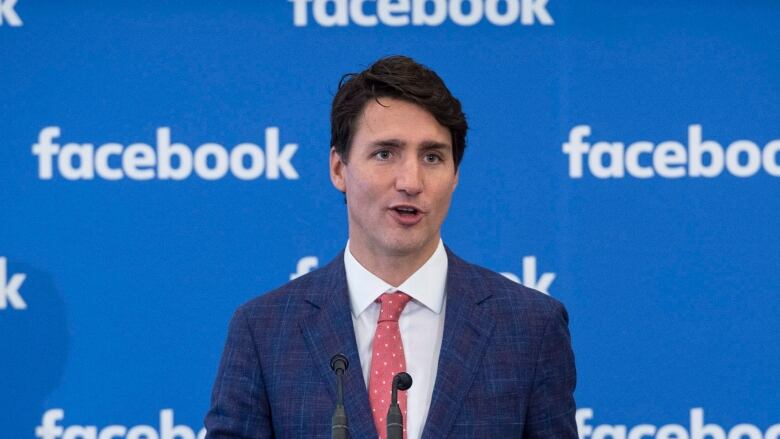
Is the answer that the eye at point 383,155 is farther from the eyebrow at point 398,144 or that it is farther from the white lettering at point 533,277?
the white lettering at point 533,277

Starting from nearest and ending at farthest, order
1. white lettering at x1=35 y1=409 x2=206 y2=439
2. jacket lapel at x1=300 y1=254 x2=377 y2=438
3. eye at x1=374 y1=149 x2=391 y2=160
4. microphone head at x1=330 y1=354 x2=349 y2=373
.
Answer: microphone head at x1=330 y1=354 x2=349 y2=373
jacket lapel at x1=300 y1=254 x2=377 y2=438
eye at x1=374 y1=149 x2=391 y2=160
white lettering at x1=35 y1=409 x2=206 y2=439

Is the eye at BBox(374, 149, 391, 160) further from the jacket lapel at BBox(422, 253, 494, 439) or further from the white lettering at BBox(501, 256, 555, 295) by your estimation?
the white lettering at BBox(501, 256, 555, 295)

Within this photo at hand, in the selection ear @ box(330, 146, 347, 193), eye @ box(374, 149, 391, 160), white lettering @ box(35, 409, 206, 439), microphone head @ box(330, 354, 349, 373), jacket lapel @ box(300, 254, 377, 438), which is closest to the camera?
microphone head @ box(330, 354, 349, 373)

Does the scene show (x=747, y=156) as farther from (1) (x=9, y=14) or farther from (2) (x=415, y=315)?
(1) (x=9, y=14)

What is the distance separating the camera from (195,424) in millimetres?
2883

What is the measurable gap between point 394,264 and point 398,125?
256mm

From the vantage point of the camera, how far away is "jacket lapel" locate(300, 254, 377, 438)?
1.75m

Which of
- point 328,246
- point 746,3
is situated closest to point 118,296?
point 328,246

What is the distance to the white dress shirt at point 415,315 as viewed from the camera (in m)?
1.84

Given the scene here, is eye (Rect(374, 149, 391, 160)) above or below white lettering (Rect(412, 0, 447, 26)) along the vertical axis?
below

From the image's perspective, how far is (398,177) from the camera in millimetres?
1823

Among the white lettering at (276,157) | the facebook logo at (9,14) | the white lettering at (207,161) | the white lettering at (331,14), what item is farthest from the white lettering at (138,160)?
the white lettering at (331,14)

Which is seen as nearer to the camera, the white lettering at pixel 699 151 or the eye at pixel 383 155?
the eye at pixel 383 155

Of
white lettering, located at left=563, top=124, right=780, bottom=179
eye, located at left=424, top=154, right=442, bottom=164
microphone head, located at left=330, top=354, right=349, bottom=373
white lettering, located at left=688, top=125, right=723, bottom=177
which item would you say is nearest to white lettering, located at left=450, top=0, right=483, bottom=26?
white lettering, located at left=563, top=124, right=780, bottom=179
